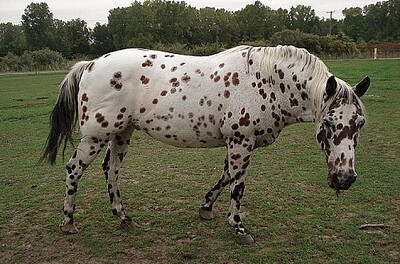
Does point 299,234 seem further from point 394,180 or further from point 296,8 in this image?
point 296,8

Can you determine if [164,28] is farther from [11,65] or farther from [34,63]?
[11,65]

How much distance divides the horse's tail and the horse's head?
2470mm

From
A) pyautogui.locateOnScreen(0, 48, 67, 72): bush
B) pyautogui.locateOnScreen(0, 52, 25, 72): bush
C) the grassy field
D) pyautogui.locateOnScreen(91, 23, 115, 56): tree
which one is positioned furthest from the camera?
pyautogui.locateOnScreen(91, 23, 115, 56): tree

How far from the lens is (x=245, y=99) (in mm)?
3740

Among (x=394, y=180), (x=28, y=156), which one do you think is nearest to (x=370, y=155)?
(x=394, y=180)

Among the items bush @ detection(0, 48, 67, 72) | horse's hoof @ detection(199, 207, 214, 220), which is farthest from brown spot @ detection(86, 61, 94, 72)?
bush @ detection(0, 48, 67, 72)

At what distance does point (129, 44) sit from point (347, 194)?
181 feet

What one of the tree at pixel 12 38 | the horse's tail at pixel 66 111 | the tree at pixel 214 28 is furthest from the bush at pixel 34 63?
the horse's tail at pixel 66 111

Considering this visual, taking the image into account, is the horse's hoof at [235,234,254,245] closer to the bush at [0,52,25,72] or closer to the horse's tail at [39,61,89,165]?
the horse's tail at [39,61,89,165]

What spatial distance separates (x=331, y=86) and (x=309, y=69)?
0.39m

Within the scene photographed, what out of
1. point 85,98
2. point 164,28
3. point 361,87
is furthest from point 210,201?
point 164,28

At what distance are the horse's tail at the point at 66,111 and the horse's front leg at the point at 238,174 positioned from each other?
1711 mm

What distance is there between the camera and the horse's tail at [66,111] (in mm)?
4273

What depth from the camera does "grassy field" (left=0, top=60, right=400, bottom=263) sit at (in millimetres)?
3713
